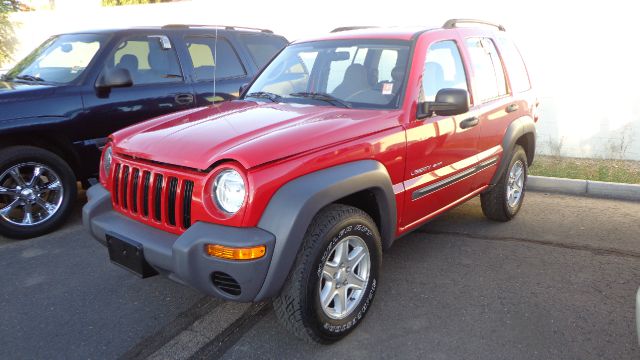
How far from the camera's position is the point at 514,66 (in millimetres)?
4648

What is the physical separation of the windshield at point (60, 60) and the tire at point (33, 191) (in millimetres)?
819

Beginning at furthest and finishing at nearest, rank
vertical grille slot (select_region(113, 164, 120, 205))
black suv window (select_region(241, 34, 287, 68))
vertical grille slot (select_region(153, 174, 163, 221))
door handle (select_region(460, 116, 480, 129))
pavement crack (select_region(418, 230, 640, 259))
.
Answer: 1. black suv window (select_region(241, 34, 287, 68))
2. pavement crack (select_region(418, 230, 640, 259))
3. door handle (select_region(460, 116, 480, 129))
4. vertical grille slot (select_region(113, 164, 120, 205))
5. vertical grille slot (select_region(153, 174, 163, 221))

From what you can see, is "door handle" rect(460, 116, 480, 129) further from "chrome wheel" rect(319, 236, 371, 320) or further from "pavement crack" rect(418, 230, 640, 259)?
"chrome wheel" rect(319, 236, 371, 320)

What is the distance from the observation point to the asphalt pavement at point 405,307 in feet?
9.21

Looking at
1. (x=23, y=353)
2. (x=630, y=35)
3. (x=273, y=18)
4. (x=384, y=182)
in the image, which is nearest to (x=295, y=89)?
(x=384, y=182)

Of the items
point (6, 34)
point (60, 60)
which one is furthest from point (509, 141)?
point (6, 34)

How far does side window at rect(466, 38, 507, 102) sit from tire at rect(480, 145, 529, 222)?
681 millimetres

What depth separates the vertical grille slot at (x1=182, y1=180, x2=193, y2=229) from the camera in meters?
2.53

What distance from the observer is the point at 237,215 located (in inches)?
93.8

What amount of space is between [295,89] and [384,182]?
1.19m

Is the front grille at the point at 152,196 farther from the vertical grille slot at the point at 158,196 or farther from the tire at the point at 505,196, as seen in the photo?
the tire at the point at 505,196

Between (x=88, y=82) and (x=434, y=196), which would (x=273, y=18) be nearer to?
(x=88, y=82)

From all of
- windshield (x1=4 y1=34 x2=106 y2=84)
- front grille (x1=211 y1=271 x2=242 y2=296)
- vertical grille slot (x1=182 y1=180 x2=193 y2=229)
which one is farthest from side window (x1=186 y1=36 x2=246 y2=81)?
front grille (x1=211 y1=271 x2=242 y2=296)

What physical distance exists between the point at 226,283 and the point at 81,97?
3.06 metres
